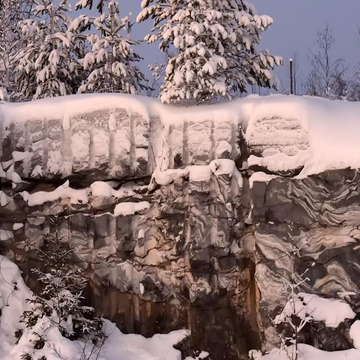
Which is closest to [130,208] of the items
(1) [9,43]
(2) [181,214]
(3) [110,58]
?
(2) [181,214]

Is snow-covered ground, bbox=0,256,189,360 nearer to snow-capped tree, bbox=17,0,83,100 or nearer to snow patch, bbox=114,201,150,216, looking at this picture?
snow patch, bbox=114,201,150,216

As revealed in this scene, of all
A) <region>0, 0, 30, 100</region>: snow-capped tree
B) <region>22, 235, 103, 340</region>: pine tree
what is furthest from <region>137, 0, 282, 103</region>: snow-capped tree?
<region>0, 0, 30, 100</region>: snow-capped tree

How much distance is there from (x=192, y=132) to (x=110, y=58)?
15.8 ft

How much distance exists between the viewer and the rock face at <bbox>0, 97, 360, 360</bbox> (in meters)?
7.48

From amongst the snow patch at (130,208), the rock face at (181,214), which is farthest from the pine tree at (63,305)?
the snow patch at (130,208)

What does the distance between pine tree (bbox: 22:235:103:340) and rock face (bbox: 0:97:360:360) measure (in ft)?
1.58

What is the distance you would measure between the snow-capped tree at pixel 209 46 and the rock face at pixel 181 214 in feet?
2.12

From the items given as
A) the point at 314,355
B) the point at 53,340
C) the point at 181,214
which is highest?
the point at 181,214

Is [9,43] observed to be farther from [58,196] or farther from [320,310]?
[320,310]

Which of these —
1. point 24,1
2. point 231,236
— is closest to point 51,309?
point 231,236

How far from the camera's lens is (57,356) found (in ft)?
22.2

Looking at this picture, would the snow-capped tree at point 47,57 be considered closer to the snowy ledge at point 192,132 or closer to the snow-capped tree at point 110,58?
the snow-capped tree at point 110,58

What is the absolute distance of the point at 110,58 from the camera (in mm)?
12047

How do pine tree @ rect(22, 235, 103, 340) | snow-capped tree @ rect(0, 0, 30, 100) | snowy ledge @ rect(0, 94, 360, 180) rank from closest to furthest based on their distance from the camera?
pine tree @ rect(22, 235, 103, 340)
snowy ledge @ rect(0, 94, 360, 180)
snow-capped tree @ rect(0, 0, 30, 100)
